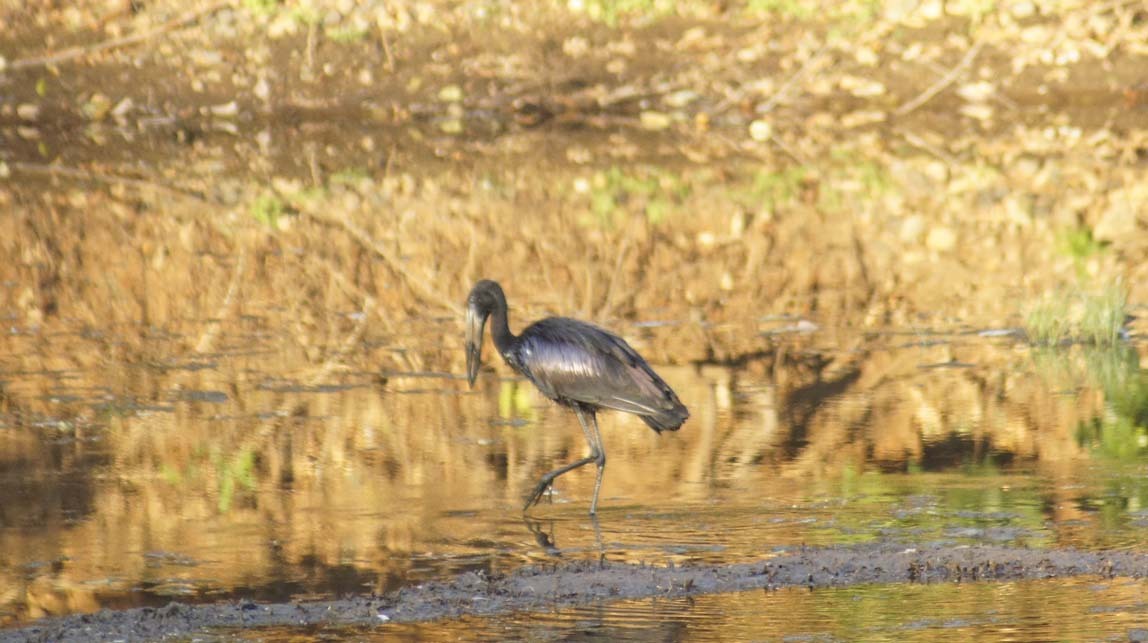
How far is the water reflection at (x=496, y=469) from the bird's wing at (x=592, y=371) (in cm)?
44

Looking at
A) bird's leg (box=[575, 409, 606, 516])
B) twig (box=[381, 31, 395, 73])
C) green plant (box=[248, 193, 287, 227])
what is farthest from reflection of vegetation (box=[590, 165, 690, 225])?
bird's leg (box=[575, 409, 606, 516])

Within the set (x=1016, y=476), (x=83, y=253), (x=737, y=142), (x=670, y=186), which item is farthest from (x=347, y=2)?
(x=1016, y=476)

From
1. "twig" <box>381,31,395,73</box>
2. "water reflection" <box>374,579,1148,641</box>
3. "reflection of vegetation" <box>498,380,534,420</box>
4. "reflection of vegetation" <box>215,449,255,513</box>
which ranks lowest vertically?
"water reflection" <box>374,579,1148,641</box>

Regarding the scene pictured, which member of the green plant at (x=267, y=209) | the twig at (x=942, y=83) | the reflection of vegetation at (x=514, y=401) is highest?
the twig at (x=942, y=83)

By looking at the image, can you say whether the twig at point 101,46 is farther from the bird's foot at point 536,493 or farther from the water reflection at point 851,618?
the water reflection at point 851,618

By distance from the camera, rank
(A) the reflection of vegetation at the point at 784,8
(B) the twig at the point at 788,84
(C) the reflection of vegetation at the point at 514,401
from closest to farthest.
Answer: (C) the reflection of vegetation at the point at 514,401 → (B) the twig at the point at 788,84 → (A) the reflection of vegetation at the point at 784,8

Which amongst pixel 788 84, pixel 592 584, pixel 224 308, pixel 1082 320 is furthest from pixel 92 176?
pixel 592 584

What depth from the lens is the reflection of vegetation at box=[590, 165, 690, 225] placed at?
1684 centimetres

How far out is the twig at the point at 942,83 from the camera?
2492 centimetres

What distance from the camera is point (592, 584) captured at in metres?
6.81

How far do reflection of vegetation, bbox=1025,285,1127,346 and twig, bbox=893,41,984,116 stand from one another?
1316 centimetres

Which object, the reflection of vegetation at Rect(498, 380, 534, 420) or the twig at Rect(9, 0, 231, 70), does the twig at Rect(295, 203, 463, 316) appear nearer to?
the reflection of vegetation at Rect(498, 380, 534, 420)

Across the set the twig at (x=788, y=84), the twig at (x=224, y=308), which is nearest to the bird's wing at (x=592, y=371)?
the twig at (x=224, y=308)

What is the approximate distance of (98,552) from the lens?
7.50 metres
